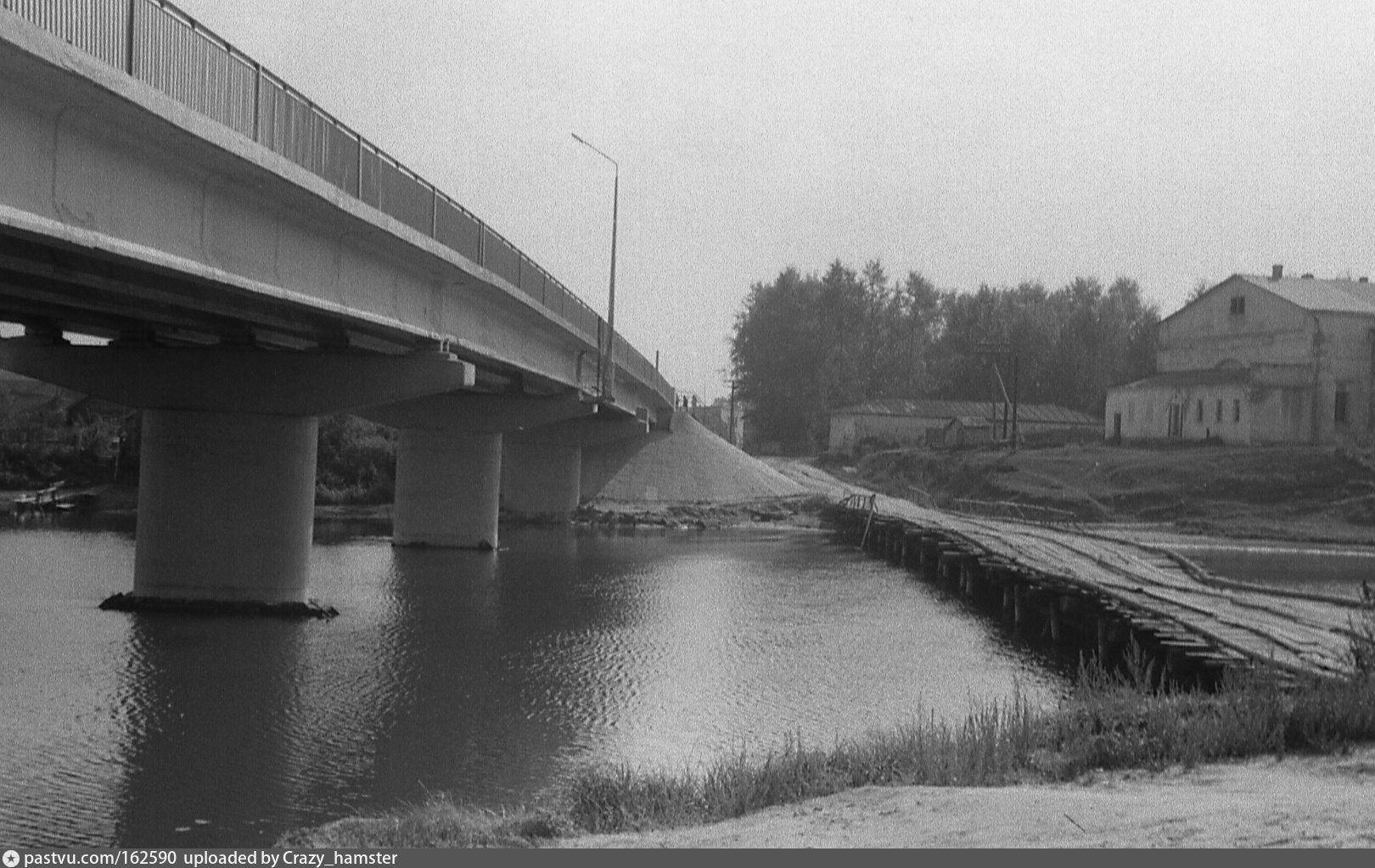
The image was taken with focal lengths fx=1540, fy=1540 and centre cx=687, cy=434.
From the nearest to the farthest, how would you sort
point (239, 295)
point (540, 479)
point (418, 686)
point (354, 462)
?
point (239, 295)
point (418, 686)
point (540, 479)
point (354, 462)

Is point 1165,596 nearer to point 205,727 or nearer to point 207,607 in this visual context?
point 205,727

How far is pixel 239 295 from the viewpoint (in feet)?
80.1

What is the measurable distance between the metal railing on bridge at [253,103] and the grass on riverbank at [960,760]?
9215 millimetres

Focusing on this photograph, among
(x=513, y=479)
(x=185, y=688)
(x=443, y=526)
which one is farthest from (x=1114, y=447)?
(x=185, y=688)

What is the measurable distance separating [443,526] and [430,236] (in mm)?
25768

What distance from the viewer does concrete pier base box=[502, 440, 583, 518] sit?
77188 mm

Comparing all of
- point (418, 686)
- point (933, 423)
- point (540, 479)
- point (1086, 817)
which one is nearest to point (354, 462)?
point (540, 479)

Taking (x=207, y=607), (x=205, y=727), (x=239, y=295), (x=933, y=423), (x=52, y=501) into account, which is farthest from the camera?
(x=933, y=423)

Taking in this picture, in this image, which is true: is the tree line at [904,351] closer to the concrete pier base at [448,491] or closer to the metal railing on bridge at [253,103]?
the concrete pier base at [448,491]

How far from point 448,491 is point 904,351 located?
327 feet

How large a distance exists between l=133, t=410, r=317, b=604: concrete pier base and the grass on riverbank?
17225 mm

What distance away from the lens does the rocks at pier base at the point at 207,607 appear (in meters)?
32.4

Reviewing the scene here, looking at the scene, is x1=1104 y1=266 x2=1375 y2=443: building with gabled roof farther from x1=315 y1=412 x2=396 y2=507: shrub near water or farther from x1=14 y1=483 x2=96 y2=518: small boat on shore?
x1=14 y1=483 x2=96 y2=518: small boat on shore

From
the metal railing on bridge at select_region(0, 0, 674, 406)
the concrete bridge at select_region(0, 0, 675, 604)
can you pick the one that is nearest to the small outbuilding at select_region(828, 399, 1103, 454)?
the concrete bridge at select_region(0, 0, 675, 604)
